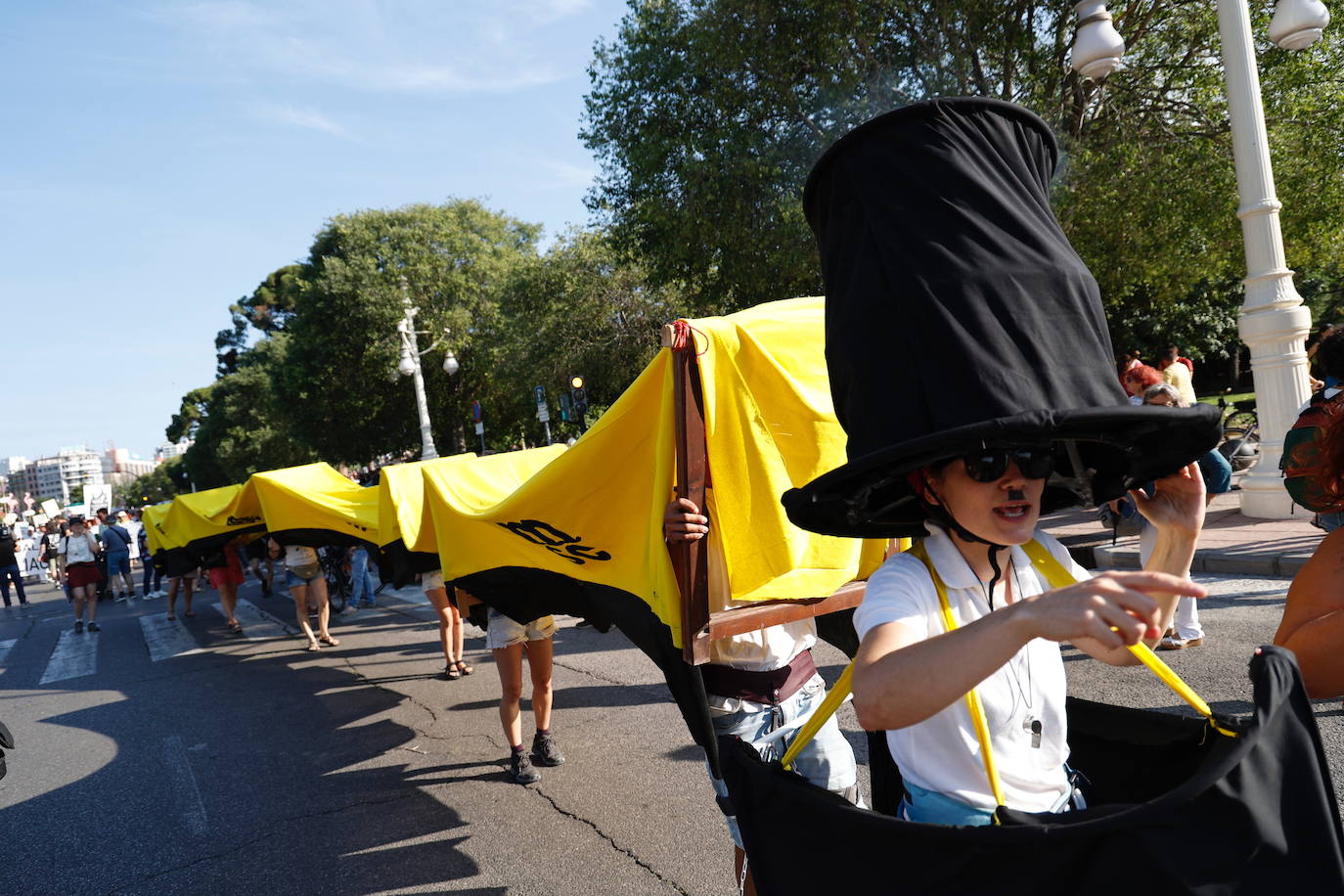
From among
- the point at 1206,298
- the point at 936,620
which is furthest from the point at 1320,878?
the point at 1206,298

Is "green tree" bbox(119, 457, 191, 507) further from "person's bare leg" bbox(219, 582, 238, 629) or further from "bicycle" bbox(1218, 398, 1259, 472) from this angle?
"bicycle" bbox(1218, 398, 1259, 472)

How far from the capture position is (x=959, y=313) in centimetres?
161

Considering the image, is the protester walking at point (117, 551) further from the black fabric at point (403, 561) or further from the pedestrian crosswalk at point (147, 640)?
the black fabric at point (403, 561)

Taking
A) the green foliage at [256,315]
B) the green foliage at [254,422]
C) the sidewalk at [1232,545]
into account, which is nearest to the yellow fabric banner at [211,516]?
the sidewalk at [1232,545]

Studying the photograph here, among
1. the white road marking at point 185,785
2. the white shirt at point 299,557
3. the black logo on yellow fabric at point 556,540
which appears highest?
the black logo on yellow fabric at point 556,540

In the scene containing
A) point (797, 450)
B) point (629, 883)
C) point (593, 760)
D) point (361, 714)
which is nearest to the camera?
point (797, 450)

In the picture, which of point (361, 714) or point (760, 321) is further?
point (361, 714)

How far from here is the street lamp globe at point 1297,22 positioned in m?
9.57

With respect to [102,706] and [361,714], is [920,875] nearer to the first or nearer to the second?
[361,714]

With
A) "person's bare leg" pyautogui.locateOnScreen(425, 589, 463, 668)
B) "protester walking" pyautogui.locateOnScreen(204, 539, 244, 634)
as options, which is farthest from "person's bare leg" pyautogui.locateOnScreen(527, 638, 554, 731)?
"protester walking" pyautogui.locateOnScreen(204, 539, 244, 634)

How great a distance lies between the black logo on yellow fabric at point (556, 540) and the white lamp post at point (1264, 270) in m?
8.60

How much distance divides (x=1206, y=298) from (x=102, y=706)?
32175 millimetres

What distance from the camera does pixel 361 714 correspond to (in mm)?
7617

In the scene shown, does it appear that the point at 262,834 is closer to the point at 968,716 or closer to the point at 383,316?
the point at 968,716
